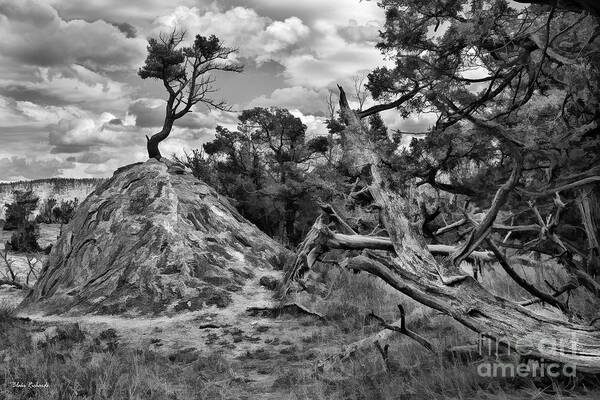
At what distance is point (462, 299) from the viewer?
14.0ft

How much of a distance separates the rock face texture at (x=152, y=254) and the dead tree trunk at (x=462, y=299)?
7018 millimetres

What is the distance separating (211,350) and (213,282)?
4093mm

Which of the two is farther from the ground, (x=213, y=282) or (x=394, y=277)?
(x=394, y=277)

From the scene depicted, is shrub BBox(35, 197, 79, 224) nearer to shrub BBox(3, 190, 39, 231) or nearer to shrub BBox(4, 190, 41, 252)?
shrub BBox(3, 190, 39, 231)

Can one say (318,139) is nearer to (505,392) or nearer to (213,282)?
(213,282)

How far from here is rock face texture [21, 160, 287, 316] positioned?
11.5m

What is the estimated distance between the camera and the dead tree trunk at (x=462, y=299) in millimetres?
3883

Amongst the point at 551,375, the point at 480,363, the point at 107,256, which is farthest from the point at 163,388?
the point at 107,256

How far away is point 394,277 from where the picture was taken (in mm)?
4527

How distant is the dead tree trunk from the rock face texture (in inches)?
276

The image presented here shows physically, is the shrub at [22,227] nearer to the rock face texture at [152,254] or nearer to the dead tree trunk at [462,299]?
the rock face texture at [152,254]
